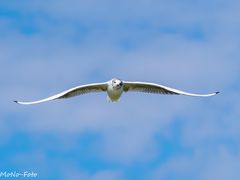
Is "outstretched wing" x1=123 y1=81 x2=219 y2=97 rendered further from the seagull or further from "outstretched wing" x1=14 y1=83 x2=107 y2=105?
"outstretched wing" x1=14 y1=83 x2=107 y2=105

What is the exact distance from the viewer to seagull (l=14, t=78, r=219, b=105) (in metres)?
31.3

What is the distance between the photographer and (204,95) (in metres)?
31.1

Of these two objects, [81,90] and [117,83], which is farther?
[81,90]

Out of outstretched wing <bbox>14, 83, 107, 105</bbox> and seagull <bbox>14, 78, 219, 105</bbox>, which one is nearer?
seagull <bbox>14, 78, 219, 105</bbox>

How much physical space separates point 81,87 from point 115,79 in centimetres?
190

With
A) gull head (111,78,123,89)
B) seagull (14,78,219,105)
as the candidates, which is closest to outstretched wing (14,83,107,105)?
seagull (14,78,219,105)

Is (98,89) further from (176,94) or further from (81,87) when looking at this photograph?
(176,94)

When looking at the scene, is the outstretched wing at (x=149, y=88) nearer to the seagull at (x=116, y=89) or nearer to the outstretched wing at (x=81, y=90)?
the seagull at (x=116, y=89)

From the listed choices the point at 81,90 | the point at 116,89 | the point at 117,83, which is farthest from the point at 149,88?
the point at 81,90

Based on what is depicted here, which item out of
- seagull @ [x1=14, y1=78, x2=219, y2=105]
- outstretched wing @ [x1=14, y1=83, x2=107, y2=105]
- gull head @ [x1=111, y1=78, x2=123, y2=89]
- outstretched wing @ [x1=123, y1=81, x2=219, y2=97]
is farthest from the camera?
outstretched wing @ [x1=123, y1=81, x2=219, y2=97]

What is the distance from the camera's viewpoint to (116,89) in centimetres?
3127

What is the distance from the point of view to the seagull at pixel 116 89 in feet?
103

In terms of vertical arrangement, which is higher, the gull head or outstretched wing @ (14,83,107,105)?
outstretched wing @ (14,83,107,105)

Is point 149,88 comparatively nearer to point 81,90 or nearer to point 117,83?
point 117,83
